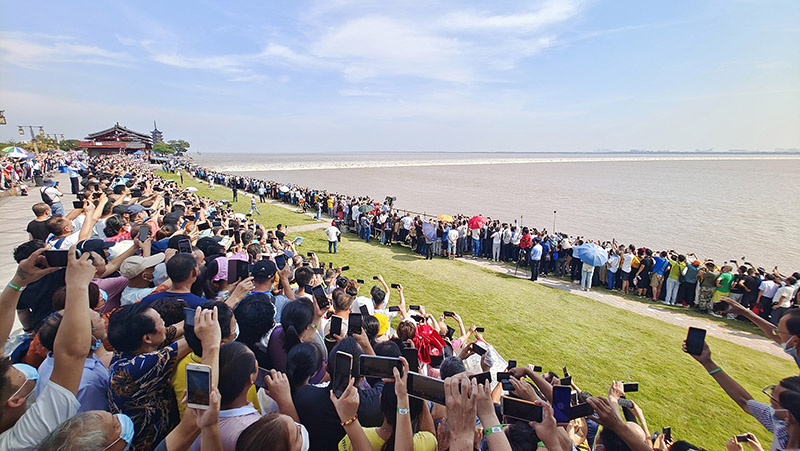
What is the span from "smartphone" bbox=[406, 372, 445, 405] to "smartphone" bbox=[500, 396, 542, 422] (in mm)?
458

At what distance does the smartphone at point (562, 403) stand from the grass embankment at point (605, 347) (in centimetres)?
463

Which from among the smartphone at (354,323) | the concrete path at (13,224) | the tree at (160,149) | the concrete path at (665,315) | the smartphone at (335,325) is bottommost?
the concrete path at (665,315)

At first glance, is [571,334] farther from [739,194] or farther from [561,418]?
[739,194]

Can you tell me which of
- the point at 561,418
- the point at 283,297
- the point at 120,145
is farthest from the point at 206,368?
the point at 120,145

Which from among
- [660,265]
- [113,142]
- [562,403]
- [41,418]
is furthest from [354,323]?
[113,142]

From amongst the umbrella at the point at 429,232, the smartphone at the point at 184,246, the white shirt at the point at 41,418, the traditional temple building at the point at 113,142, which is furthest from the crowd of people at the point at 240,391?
the traditional temple building at the point at 113,142

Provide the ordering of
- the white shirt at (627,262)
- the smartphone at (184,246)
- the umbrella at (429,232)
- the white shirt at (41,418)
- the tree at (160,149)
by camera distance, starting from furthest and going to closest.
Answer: the tree at (160,149) < the umbrella at (429,232) < the white shirt at (627,262) < the smartphone at (184,246) < the white shirt at (41,418)

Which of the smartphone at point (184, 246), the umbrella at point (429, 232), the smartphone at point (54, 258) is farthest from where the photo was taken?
the umbrella at point (429, 232)

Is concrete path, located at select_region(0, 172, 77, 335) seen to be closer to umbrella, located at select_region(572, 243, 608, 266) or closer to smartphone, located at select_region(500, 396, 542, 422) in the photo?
smartphone, located at select_region(500, 396, 542, 422)

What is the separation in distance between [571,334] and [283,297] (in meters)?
7.19

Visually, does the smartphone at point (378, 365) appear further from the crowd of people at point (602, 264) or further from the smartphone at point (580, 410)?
the crowd of people at point (602, 264)

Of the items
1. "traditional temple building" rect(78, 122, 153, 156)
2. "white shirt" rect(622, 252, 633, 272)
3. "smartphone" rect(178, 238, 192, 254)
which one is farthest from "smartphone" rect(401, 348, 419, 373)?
"traditional temple building" rect(78, 122, 153, 156)

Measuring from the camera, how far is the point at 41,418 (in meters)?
2.17

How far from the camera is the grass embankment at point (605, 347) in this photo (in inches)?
244
